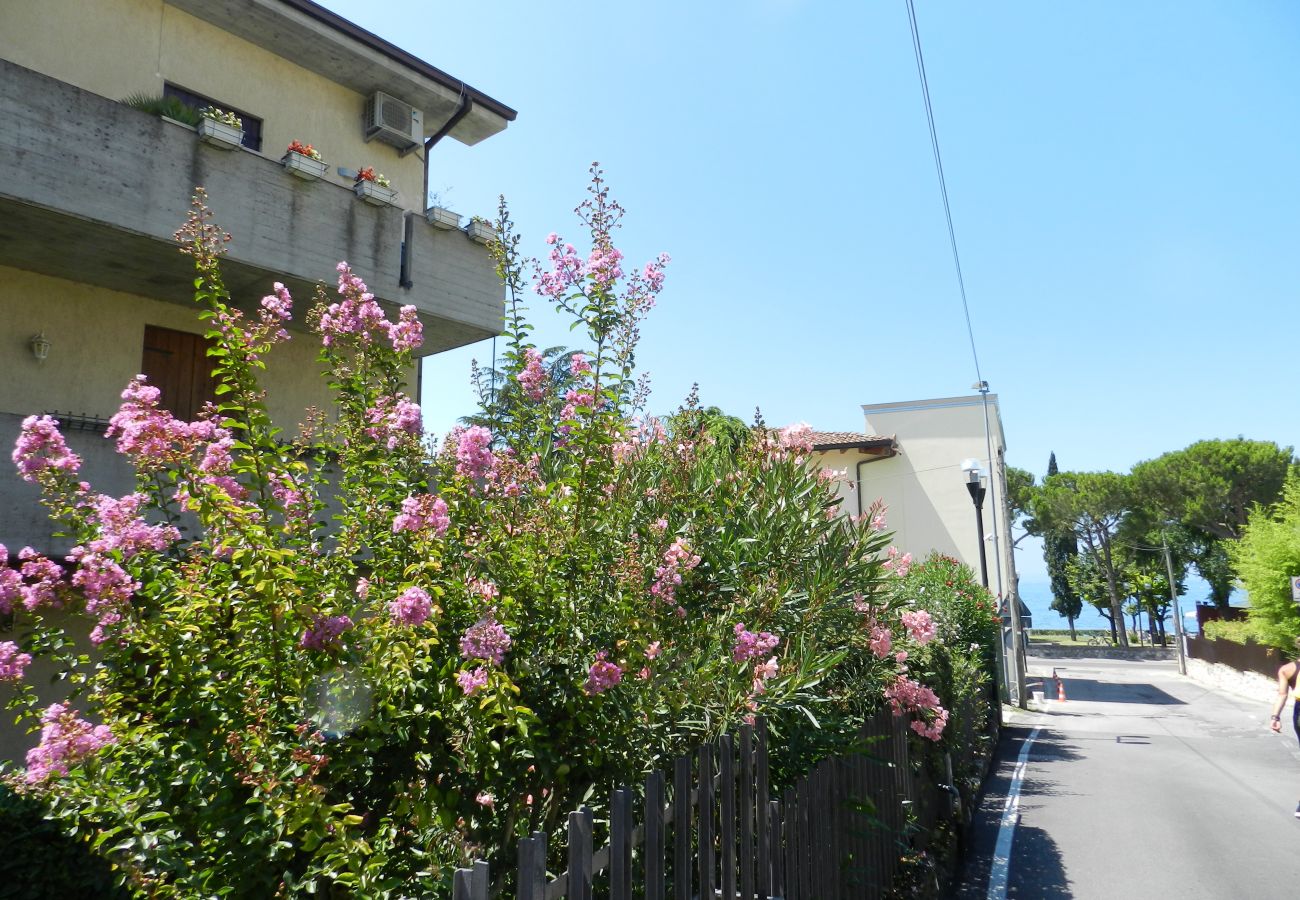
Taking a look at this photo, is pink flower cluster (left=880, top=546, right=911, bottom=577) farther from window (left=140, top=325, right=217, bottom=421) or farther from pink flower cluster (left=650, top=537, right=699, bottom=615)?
window (left=140, top=325, right=217, bottom=421)

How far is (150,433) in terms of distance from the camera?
272cm

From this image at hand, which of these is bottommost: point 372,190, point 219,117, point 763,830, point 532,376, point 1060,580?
point 763,830

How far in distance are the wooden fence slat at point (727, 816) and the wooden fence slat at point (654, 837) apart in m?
0.52

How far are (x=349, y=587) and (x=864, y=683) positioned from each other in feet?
13.9

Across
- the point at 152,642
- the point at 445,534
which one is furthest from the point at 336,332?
the point at 152,642

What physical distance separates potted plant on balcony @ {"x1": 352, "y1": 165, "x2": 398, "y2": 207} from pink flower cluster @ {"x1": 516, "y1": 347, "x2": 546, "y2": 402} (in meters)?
6.36

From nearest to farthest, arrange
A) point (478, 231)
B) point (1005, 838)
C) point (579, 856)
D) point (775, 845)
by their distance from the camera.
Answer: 1. point (579, 856)
2. point (775, 845)
3. point (1005, 838)
4. point (478, 231)

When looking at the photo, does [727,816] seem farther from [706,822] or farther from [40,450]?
[40,450]

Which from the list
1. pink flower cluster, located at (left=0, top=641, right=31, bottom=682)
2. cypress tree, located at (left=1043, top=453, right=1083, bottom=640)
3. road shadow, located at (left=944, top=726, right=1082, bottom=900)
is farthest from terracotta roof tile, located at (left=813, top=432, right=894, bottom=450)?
cypress tree, located at (left=1043, top=453, right=1083, bottom=640)

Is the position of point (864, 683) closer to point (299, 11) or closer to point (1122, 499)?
point (299, 11)

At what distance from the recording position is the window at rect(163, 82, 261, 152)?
9.45 meters

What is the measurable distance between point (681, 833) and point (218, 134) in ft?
25.7

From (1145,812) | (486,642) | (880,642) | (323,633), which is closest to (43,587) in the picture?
(323,633)

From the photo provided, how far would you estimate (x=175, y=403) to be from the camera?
9.04 m
